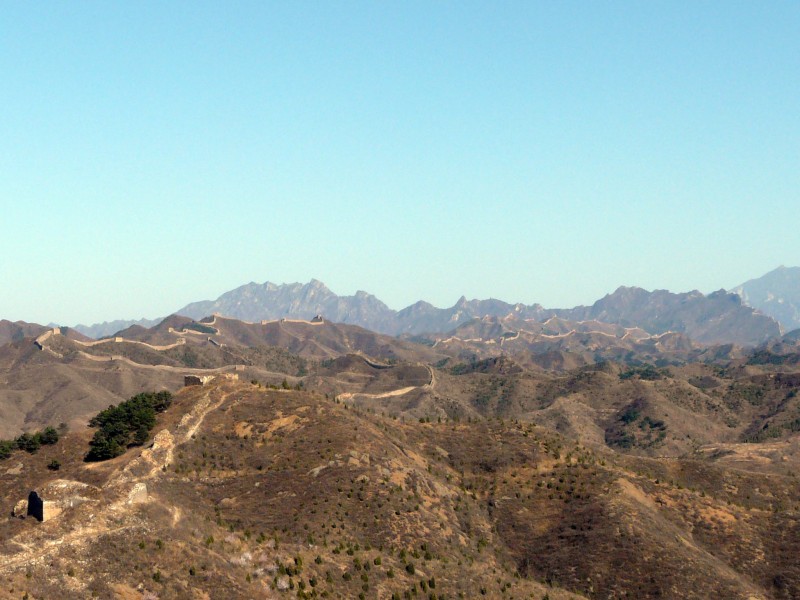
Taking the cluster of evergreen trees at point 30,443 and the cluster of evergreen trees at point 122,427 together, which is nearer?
the cluster of evergreen trees at point 122,427

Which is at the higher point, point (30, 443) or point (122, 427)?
point (122, 427)

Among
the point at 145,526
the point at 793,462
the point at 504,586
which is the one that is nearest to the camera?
the point at 145,526

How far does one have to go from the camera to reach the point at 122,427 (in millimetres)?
97312

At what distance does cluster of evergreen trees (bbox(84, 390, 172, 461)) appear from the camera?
307 feet

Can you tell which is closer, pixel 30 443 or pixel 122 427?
pixel 122 427

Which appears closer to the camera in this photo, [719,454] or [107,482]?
[107,482]

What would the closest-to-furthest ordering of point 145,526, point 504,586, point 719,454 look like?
point 145,526
point 504,586
point 719,454

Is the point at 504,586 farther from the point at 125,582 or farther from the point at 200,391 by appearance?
the point at 200,391

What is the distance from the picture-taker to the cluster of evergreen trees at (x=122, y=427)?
9362cm

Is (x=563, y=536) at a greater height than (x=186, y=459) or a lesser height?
lesser

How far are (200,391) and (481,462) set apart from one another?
38821 mm

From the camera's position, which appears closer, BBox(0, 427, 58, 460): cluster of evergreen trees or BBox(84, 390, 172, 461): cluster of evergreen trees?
BBox(84, 390, 172, 461): cluster of evergreen trees

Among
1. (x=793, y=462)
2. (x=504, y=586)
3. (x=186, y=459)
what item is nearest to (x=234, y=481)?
(x=186, y=459)

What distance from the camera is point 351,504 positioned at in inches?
3334
